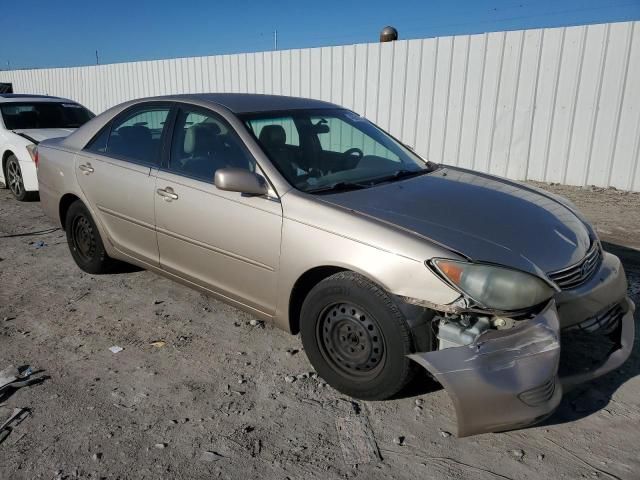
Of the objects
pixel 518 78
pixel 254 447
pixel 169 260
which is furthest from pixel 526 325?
pixel 518 78

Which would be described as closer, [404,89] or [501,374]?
[501,374]

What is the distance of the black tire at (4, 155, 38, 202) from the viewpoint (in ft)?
25.7

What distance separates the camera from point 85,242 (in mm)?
4852

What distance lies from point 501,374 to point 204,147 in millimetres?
2472

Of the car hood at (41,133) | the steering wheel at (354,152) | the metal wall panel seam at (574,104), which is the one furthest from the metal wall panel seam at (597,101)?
the car hood at (41,133)

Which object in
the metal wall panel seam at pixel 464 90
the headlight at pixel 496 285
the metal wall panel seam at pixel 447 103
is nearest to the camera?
the headlight at pixel 496 285

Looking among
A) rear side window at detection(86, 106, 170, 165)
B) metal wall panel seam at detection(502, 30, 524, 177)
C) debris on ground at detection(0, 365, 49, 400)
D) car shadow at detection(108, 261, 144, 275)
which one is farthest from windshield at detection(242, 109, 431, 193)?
metal wall panel seam at detection(502, 30, 524, 177)

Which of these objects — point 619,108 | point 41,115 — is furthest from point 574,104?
point 41,115

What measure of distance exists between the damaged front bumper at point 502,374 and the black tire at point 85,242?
328cm

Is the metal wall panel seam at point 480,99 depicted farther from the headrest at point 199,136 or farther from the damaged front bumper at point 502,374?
the damaged front bumper at point 502,374

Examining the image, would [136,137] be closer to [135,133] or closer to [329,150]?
[135,133]

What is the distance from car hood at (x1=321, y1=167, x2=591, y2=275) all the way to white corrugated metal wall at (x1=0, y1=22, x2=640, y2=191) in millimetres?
5237

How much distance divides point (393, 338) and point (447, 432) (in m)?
0.57

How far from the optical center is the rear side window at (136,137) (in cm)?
411
